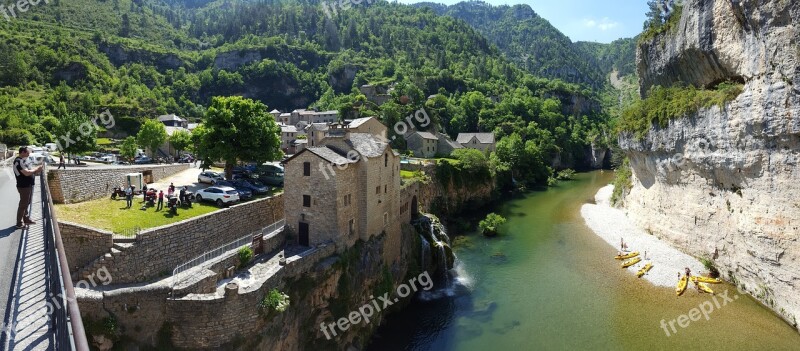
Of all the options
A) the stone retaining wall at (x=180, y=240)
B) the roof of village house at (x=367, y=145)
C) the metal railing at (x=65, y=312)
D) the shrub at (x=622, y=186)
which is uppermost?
the roof of village house at (x=367, y=145)

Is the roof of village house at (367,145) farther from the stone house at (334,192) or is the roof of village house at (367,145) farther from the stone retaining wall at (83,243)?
the stone retaining wall at (83,243)

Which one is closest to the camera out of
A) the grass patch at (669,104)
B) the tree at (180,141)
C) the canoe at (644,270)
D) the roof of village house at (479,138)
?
the grass patch at (669,104)

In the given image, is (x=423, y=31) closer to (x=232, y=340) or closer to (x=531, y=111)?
(x=531, y=111)

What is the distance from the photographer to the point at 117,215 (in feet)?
76.6

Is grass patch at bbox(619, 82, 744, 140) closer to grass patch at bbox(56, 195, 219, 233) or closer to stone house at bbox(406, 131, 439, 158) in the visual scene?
stone house at bbox(406, 131, 439, 158)

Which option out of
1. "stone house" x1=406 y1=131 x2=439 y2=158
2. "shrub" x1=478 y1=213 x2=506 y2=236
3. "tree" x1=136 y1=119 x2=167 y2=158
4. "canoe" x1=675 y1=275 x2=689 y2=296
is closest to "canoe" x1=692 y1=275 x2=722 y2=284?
"canoe" x1=675 y1=275 x2=689 y2=296

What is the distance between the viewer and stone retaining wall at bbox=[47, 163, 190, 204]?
23203mm

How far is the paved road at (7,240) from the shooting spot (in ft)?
28.2

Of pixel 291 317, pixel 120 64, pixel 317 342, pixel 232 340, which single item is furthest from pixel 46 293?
pixel 120 64

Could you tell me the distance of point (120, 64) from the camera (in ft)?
443

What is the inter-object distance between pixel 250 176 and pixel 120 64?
125521 millimetres

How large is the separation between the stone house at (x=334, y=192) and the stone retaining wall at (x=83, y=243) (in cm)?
987

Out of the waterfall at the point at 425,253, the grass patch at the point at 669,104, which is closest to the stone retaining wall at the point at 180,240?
the waterfall at the point at 425,253

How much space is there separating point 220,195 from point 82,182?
719 centimetres
